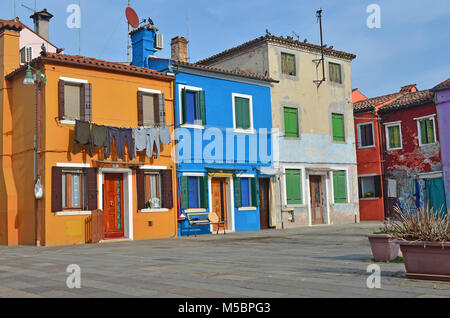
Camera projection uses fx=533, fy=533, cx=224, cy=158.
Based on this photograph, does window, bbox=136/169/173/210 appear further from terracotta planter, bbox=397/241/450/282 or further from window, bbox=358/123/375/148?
window, bbox=358/123/375/148

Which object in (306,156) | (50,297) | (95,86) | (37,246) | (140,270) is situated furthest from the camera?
(306,156)

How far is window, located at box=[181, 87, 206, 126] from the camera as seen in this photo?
67.8 ft

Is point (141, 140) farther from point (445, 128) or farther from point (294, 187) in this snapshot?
point (445, 128)

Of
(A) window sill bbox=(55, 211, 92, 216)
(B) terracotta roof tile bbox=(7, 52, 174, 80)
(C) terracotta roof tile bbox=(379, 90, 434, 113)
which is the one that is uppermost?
(C) terracotta roof tile bbox=(379, 90, 434, 113)

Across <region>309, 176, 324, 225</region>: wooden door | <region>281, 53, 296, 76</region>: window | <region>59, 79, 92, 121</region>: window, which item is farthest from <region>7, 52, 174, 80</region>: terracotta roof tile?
<region>309, 176, 324, 225</region>: wooden door

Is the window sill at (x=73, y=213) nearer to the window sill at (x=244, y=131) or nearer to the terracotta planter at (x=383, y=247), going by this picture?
the window sill at (x=244, y=131)

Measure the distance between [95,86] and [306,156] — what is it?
1077 cm

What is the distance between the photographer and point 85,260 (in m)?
11.2

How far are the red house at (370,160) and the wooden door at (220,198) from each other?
1100 centimetres

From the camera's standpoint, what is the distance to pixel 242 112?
890 inches

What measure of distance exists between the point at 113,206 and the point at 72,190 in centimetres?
167

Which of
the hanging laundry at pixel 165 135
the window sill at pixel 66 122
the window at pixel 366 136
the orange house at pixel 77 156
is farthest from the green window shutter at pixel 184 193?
the window at pixel 366 136
